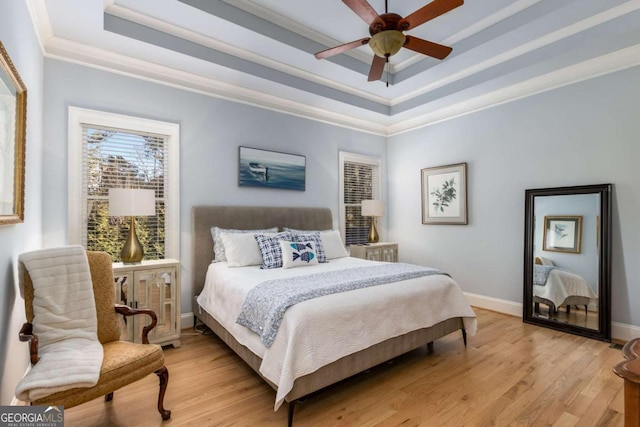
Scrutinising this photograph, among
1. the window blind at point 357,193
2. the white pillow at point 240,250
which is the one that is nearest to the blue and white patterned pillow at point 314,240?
the white pillow at point 240,250

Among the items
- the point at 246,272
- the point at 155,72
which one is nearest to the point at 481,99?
the point at 246,272

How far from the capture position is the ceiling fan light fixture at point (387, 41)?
2250 millimetres

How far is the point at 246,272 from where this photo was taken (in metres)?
2.91

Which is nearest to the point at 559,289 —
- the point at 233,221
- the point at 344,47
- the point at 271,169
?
the point at 344,47

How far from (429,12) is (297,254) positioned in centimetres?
234

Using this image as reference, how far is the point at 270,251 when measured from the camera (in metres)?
3.22

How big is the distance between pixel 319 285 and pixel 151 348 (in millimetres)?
1164

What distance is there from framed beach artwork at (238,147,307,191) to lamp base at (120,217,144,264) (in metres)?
1.34

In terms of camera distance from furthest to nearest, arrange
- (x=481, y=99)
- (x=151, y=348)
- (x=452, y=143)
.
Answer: (x=452, y=143)
(x=481, y=99)
(x=151, y=348)

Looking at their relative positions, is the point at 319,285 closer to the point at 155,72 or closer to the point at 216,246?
the point at 216,246

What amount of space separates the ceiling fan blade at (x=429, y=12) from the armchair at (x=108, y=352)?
273cm

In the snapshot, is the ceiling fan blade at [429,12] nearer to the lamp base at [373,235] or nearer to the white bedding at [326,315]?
the white bedding at [326,315]

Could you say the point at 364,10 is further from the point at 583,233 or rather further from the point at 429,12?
the point at 583,233

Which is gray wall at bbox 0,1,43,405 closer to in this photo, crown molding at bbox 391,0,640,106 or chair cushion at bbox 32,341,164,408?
chair cushion at bbox 32,341,164,408
